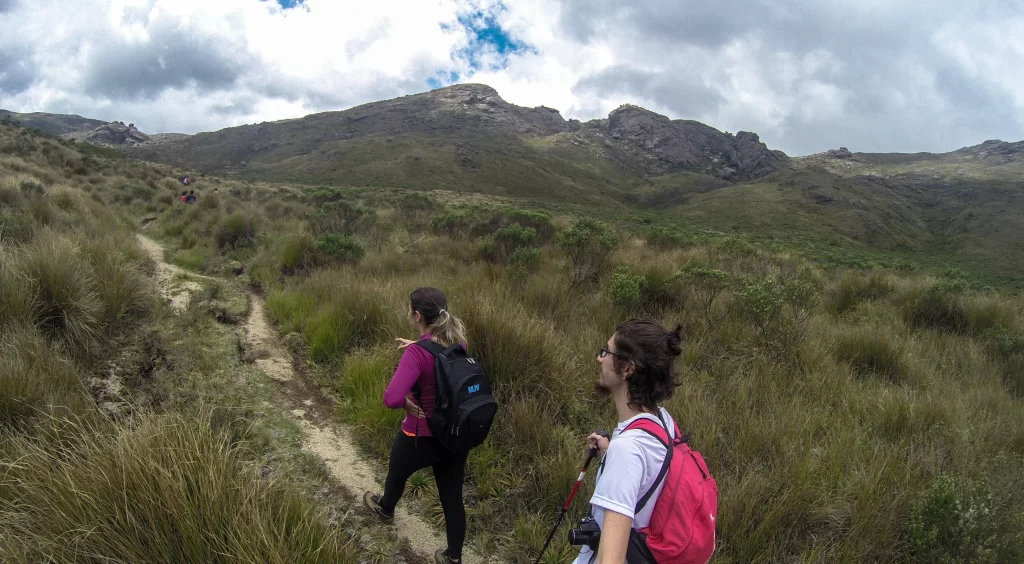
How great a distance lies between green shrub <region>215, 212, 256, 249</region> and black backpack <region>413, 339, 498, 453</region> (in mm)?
10744

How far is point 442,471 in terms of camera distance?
9.66 feet

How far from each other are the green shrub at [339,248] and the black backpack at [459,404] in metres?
7.02

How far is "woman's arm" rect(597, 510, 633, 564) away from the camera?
1.46 meters

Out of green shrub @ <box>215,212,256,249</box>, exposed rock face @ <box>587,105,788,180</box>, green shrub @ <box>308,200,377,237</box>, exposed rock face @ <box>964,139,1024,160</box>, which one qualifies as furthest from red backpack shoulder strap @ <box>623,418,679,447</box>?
exposed rock face @ <box>964,139,1024,160</box>

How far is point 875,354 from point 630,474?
594 cm

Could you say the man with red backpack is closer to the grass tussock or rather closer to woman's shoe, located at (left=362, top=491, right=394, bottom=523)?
the grass tussock

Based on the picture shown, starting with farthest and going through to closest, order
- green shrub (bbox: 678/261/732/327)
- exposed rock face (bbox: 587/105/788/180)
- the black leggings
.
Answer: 1. exposed rock face (bbox: 587/105/788/180)
2. green shrub (bbox: 678/261/732/327)
3. the black leggings

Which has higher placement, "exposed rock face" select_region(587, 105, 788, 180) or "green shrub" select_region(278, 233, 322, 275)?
"exposed rock face" select_region(587, 105, 788, 180)

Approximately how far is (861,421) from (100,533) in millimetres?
5523

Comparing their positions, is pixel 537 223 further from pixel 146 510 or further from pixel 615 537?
pixel 615 537

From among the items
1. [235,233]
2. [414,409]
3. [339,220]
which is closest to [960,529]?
[414,409]

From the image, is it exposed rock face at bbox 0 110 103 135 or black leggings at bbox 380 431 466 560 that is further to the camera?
exposed rock face at bbox 0 110 103 135

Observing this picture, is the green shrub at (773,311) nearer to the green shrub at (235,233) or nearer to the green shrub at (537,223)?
the green shrub at (537,223)

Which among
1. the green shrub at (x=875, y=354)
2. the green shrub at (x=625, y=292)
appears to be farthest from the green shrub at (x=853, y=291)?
the green shrub at (x=625, y=292)
